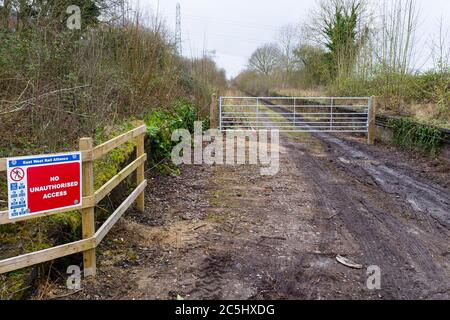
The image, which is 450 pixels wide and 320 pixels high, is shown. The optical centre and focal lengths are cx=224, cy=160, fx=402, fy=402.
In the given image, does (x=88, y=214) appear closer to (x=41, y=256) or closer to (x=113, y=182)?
(x=41, y=256)

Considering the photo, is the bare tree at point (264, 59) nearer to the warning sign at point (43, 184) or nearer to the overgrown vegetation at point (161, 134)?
the overgrown vegetation at point (161, 134)

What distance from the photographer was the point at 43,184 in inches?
125

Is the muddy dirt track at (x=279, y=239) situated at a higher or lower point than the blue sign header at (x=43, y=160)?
lower

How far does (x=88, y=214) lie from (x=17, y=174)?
783 millimetres

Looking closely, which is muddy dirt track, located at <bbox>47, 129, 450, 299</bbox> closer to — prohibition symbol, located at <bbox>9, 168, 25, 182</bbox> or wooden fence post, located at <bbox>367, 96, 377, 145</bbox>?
prohibition symbol, located at <bbox>9, 168, 25, 182</bbox>

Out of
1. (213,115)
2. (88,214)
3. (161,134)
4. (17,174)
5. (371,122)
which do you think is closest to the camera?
(17,174)

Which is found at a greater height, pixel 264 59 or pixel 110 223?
pixel 264 59

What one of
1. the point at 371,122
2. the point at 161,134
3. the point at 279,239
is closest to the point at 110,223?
the point at 279,239

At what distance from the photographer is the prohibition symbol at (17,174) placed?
2.96 m

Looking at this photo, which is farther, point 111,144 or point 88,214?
point 111,144

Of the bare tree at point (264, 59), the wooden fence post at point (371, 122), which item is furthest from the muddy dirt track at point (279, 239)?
the bare tree at point (264, 59)

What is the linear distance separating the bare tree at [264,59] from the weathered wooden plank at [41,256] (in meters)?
45.7

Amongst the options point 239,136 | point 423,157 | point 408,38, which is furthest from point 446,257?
point 408,38

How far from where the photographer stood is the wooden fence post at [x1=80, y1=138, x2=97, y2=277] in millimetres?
3516
